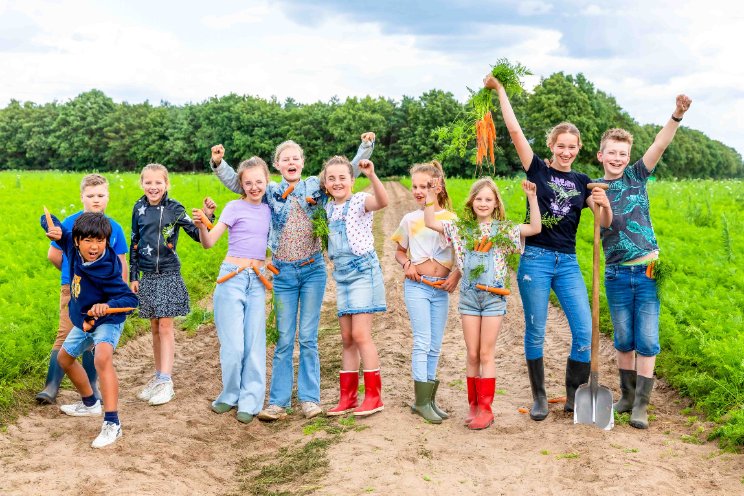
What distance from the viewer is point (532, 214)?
5.99 meters

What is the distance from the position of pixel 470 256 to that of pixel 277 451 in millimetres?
2376

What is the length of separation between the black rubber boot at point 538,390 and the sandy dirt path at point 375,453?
0.34ft

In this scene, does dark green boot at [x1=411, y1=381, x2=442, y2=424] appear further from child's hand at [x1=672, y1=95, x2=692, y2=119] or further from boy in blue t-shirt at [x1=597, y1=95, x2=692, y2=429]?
child's hand at [x1=672, y1=95, x2=692, y2=119]

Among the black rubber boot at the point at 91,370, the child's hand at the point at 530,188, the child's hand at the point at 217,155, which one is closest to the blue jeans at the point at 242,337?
the child's hand at the point at 217,155

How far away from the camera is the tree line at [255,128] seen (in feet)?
191

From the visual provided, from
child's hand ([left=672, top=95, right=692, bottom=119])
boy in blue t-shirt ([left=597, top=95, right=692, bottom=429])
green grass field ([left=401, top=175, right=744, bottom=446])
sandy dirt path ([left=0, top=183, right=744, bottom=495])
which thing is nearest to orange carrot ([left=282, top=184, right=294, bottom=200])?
green grass field ([left=401, top=175, right=744, bottom=446])

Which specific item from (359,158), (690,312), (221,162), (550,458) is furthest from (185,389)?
(690,312)

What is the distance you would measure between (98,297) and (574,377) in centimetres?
437

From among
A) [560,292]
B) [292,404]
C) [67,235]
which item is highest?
[67,235]

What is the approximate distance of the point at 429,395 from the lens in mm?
6273

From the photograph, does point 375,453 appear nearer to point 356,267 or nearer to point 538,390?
point 356,267

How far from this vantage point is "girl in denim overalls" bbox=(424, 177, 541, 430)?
19.8ft

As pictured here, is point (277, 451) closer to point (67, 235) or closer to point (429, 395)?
point (429, 395)

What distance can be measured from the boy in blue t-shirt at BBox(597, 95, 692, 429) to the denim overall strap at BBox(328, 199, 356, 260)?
2423mm
